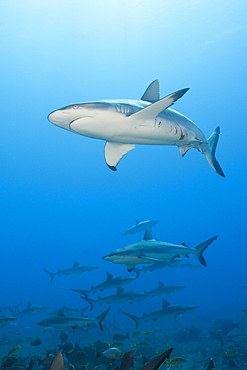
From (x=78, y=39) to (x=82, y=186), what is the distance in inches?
1795

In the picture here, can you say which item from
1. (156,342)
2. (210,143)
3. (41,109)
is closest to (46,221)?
(41,109)

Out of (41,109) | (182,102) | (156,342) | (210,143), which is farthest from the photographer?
(41,109)

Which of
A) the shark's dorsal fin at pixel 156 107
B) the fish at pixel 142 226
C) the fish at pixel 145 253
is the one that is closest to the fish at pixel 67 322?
the fish at pixel 145 253

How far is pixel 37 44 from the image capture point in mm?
30891

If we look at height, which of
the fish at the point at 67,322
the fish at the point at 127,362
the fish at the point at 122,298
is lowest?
the fish at the point at 122,298

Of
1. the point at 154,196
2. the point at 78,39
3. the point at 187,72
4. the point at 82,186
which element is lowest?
the point at 154,196

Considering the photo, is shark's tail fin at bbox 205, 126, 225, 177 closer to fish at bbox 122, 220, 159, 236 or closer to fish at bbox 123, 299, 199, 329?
fish at bbox 123, 299, 199, 329

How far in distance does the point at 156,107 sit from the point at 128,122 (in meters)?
0.49

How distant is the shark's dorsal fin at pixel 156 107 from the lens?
249 centimetres

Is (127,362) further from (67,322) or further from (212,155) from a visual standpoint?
(67,322)

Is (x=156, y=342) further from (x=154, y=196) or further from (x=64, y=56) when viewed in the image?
(x=154, y=196)

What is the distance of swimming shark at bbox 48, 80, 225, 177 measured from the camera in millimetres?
2590

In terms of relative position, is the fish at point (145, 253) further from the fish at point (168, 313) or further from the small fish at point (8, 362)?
the fish at point (168, 313)

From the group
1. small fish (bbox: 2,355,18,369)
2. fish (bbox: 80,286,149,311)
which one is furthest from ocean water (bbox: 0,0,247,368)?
small fish (bbox: 2,355,18,369)
